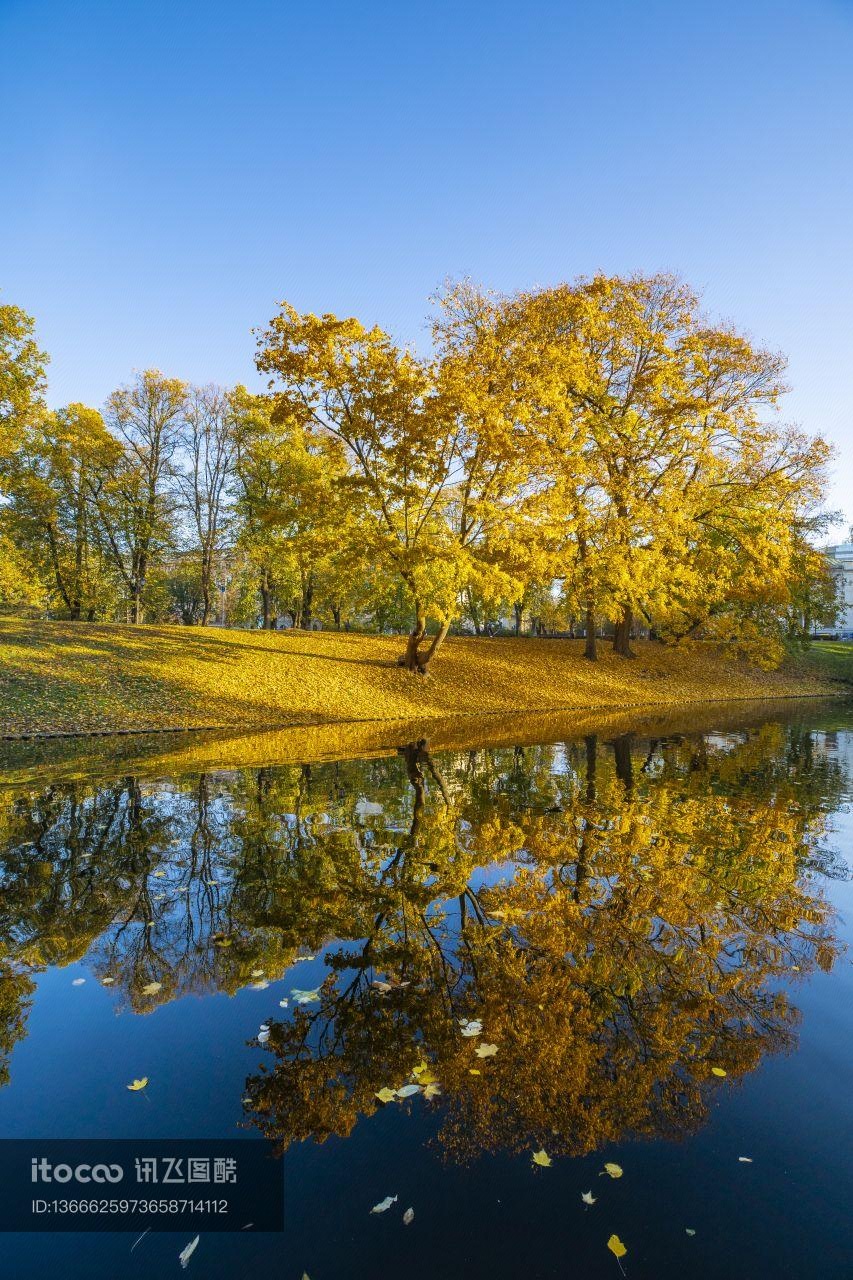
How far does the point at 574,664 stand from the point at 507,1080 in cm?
2941

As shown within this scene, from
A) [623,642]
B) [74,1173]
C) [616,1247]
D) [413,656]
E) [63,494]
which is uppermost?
Answer: [63,494]

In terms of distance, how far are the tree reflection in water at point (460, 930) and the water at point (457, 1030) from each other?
3 centimetres

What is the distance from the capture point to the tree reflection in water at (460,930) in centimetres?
390

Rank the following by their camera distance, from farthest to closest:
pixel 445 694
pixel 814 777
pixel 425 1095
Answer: pixel 445 694 < pixel 814 777 < pixel 425 1095

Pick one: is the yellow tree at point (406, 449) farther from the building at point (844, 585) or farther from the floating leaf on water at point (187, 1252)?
the building at point (844, 585)

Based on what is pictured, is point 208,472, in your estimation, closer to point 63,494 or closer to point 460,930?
point 63,494

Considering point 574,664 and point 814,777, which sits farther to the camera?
point 574,664

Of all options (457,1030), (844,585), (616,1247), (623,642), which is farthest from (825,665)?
(844,585)

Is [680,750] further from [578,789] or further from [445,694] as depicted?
[445,694]

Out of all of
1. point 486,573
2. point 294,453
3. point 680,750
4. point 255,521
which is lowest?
point 680,750

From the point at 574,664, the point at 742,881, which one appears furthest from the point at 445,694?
the point at 742,881

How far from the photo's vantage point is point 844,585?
319 ft

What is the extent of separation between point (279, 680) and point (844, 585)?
10080 centimetres

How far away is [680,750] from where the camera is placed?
16469 mm
